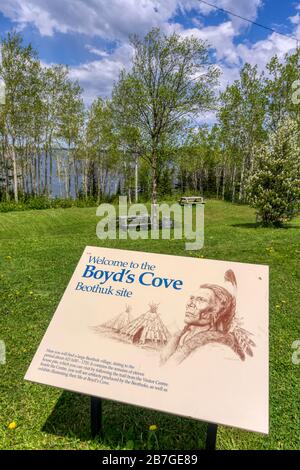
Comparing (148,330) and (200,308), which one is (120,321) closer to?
(148,330)

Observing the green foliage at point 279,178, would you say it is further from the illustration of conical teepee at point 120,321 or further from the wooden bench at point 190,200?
the wooden bench at point 190,200

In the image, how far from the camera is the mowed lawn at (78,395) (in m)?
2.69

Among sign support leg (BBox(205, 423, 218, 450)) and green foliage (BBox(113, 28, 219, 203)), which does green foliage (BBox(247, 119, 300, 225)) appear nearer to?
green foliage (BBox(113, 28, 219, 203))

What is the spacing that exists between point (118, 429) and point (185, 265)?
1.63 meters

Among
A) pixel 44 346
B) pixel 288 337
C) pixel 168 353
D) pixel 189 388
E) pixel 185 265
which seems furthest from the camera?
pixel 288 337

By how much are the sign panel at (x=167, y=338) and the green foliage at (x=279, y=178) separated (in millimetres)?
10475

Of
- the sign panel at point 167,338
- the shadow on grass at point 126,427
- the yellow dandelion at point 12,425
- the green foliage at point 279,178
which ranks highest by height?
the green foliage at point 279,178

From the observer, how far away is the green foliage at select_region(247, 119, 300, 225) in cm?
1203

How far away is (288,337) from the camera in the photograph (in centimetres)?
→ 418

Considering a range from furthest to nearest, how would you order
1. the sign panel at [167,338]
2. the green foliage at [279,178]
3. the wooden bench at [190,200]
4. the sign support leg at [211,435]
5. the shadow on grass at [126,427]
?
the wooden bench at [190,200] < the green foliage at [279,178] < the shadow on grass at [126,427] < the sign support leg at [211,435] < the sign panel at [167,338]

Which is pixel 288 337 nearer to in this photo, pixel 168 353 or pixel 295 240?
pixel 168 353

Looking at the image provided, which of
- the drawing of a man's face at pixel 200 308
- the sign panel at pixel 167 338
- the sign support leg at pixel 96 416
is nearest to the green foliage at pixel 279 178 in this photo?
the sign panel at pixel 167 338

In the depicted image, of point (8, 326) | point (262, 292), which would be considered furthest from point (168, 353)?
point (8, 326)

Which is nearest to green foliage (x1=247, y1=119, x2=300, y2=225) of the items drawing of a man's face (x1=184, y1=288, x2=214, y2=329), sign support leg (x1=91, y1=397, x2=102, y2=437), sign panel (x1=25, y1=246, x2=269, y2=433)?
sign panel (x1=25, y1=246, x2=269, y2=433)
